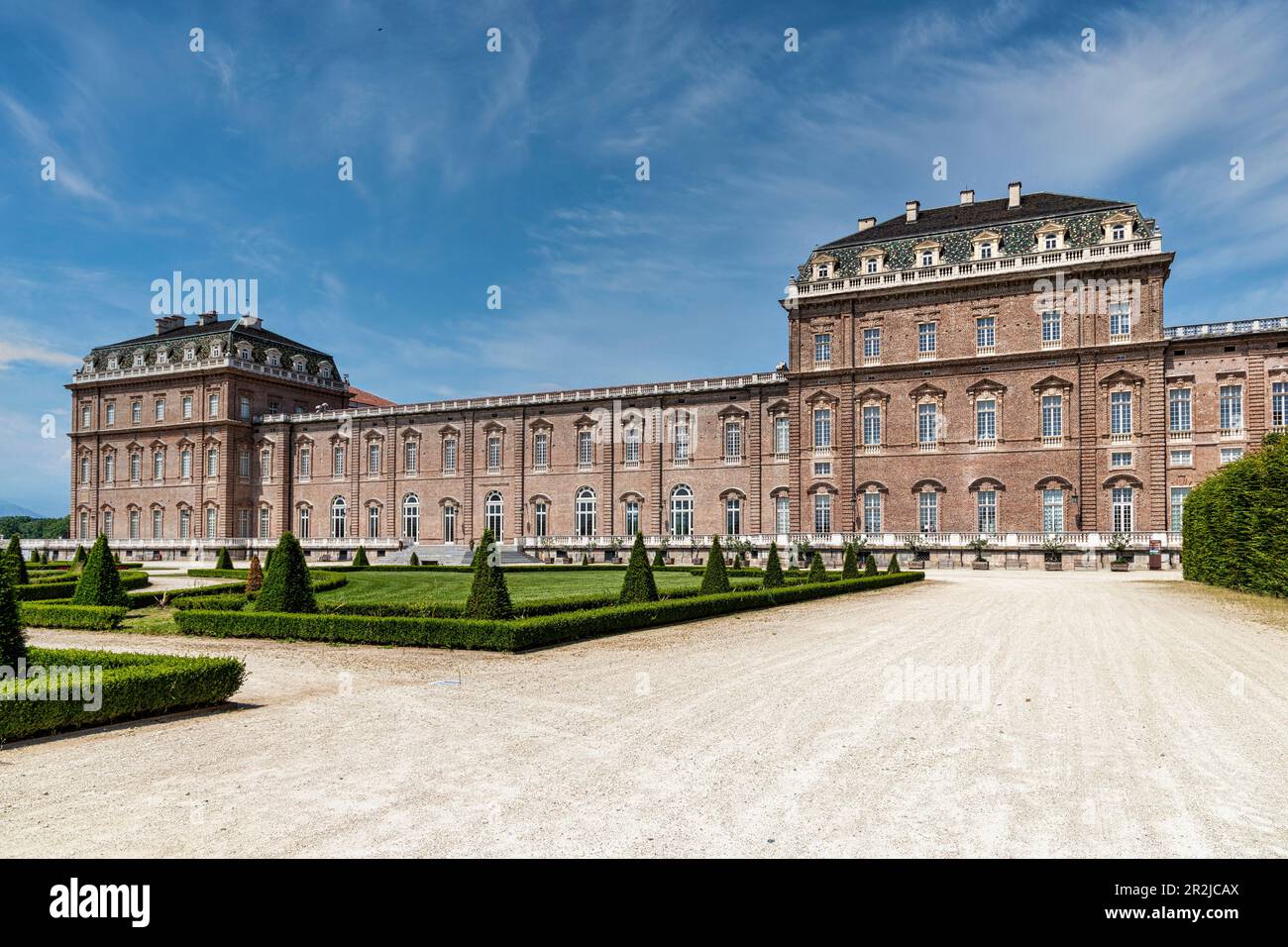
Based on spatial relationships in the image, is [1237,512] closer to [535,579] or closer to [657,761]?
[535,579]

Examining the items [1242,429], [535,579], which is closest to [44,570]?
[535,579]

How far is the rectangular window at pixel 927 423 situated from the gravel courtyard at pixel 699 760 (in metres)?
30.3

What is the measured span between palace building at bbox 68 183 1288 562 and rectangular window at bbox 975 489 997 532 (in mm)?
100

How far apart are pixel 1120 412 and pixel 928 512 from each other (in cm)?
954

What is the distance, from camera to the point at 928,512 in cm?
4266

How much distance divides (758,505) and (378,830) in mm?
42525

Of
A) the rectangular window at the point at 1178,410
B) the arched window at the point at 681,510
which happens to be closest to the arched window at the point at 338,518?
the arched window at the point at 681,510

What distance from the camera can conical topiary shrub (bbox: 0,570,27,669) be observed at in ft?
30.7

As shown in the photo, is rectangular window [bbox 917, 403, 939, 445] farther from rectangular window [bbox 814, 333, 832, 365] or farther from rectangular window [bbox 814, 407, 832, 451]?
rectangular window [bbox 814, 333, 832, 365]

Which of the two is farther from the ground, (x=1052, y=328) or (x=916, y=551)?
(x=1052, y=328)

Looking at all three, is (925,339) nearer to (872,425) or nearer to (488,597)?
(872,425)

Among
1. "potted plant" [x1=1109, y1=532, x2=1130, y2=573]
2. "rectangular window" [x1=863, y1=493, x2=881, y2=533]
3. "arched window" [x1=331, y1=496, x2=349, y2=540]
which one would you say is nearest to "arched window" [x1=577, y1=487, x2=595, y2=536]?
"rectangular window" [x1=863, y1=493, x2=881, y2=533]

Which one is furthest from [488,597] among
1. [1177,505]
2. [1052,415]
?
[1177,505]

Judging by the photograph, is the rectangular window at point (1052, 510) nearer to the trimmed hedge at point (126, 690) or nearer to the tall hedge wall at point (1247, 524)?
the tall hedge wall at point (1247, 524)
